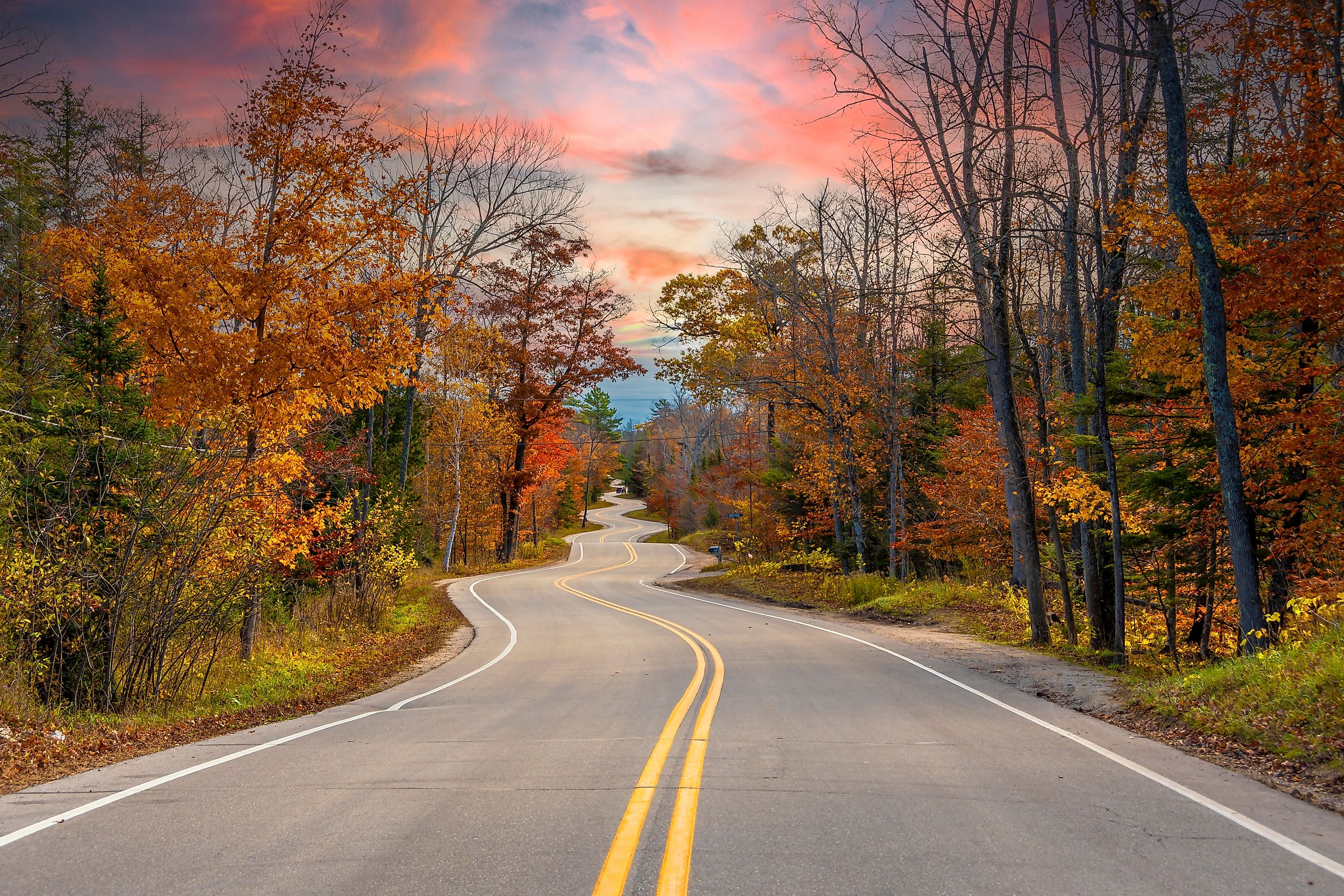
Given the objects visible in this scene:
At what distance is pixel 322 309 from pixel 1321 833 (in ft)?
38.1

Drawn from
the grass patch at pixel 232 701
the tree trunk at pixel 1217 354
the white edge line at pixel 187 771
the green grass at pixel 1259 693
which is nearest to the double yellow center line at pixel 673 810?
the white edge line at pixel 187 771

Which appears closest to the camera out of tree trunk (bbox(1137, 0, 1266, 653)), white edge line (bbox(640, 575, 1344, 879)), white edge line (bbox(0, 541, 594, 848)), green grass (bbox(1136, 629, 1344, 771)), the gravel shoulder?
white edge line (bbox(640, 575, 1344, 879))

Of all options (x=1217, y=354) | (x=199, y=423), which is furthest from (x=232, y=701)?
(x=1217, y=354)

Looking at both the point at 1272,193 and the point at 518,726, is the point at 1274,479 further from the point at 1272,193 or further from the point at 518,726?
the point at 518,726

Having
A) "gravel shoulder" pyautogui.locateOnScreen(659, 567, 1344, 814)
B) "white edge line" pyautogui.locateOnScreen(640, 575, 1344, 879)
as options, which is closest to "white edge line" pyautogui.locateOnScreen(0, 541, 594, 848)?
"white edge line" pyautogui.locateOnScreen(640, 575, 1344, 879)

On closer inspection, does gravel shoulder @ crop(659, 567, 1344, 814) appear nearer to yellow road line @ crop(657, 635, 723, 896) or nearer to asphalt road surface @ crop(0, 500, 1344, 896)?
asphalt road surface @ crop(0, 500, 1344, 896)

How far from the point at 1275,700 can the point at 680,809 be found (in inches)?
232

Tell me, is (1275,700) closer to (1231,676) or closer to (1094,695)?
(1231,676)

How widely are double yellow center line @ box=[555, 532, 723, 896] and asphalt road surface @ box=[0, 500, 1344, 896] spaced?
0.02 m

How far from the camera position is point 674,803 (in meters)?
4.71

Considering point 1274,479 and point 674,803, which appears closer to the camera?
point 674,803

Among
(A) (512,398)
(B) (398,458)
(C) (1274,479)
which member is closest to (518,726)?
(C) (1274,479)

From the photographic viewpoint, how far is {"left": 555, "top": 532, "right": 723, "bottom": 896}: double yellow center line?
11.6ft

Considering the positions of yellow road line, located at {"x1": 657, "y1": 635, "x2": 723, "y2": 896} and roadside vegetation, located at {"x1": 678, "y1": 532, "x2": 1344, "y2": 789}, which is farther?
roadside vegetation, located at {"x1": 678, "y1": 532, "x2": 1344, "y2": 789}
